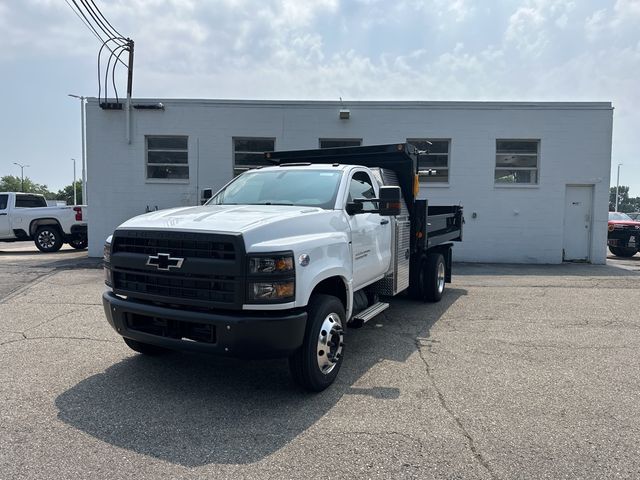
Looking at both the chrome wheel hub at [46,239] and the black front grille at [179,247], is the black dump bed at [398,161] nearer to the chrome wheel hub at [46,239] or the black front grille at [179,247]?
the black front grille at [179,247]

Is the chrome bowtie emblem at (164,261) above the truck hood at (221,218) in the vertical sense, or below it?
below

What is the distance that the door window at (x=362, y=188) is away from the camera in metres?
5.47

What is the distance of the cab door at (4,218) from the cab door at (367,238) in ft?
50.5

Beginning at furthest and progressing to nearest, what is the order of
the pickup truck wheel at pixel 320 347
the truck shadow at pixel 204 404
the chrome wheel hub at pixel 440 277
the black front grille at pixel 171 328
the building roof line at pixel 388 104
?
the building roof line at pixel 388 104 → the chrome wheel hub at pixel 440 277 → the pickup truck wheel at pixel 320 347 → the black front grille at pixel 171 328 → the truck shadow at pixel 204 404

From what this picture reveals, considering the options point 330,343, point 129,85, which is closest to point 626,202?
point 129,85

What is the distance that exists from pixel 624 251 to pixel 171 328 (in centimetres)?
1834

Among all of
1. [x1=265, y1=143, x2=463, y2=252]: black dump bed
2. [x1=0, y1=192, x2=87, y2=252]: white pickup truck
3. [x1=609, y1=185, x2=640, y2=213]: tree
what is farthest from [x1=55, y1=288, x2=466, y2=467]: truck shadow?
[x1=609, y1=185, x2=640, y2=213]: tree

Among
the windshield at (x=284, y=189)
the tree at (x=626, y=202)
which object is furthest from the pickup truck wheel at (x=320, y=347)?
the tree at (x=626, y=202)

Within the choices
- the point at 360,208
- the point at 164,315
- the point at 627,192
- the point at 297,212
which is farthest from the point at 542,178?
the point at 627,192

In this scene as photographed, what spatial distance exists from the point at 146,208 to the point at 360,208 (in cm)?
1112

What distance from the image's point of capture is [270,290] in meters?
3.85

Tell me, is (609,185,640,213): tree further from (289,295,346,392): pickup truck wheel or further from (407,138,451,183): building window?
(289,295,346,392): pickup truck wheel

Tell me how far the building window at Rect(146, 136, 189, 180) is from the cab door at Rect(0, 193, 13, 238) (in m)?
5.81

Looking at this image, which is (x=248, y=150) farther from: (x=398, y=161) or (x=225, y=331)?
(x=225, y=331)
